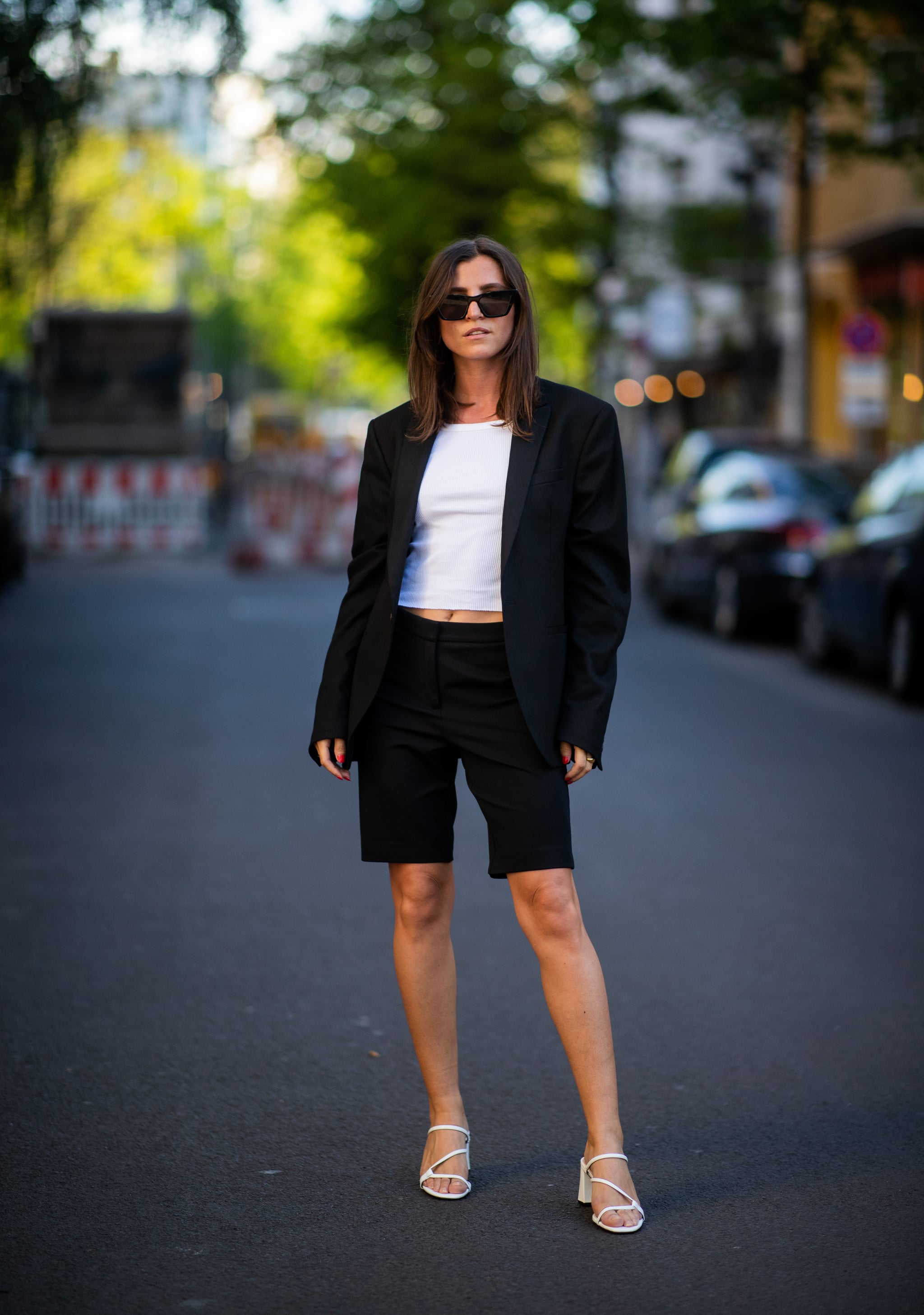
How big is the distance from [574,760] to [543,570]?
392mm

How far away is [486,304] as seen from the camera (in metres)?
3.82

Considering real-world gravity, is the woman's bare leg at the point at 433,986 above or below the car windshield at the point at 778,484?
below

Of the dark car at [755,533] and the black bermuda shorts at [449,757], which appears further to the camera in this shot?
the dark car at [755,533]

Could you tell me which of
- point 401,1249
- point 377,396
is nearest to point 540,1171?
point 401,1249

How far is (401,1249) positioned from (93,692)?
29.8ft

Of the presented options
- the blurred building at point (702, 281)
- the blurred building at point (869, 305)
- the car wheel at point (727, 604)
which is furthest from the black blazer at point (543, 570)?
the blurred building at point (702, 281)

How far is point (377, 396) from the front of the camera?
388ft

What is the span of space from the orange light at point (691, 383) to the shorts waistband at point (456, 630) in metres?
41.2

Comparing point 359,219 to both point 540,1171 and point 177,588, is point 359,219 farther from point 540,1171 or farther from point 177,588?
point 540,1171

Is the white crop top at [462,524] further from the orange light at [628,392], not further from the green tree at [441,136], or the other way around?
the orange light at [628,392]

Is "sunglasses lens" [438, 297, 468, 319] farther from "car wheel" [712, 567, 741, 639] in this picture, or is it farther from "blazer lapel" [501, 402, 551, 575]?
"car wheel" [712, 567, 741, 639]

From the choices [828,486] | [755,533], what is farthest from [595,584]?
[828,486]

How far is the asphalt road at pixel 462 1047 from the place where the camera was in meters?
3.56

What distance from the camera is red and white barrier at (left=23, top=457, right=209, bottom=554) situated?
26.2m
